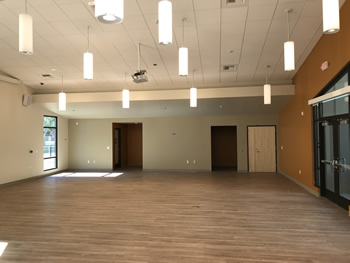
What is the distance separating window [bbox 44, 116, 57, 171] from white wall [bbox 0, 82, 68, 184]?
0.63m

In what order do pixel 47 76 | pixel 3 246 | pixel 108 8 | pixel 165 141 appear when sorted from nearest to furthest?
pixel 108 8 < pixel 3 246 < pixel 47 76 < pixel 165 141

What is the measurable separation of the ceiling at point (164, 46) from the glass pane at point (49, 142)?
3.15 m

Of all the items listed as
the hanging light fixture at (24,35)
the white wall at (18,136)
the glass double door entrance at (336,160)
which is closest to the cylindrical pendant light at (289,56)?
the glass double door entrance at (336,160)

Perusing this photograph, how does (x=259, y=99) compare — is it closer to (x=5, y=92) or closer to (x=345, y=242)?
(x=345, y=242)

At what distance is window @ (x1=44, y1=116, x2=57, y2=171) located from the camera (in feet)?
34.3

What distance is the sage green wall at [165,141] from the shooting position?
11.1 meters

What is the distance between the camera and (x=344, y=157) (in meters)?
5.14

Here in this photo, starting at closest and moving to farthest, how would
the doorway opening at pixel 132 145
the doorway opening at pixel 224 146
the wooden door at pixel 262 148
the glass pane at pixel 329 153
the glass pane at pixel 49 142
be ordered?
the glass pane at pixel 329 153, the glass pane at pixel 49 142, the wooden door at pixel 262 148, the doorway opening at pixel 224 146, the doorway opening at pixel 132 145

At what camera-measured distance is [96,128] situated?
1209cm

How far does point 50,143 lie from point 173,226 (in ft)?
29.0

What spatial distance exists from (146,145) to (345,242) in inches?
363

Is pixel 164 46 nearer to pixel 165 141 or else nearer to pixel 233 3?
pixel 233 3

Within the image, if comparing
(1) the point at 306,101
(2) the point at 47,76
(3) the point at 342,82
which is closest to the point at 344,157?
(3) the point at 342,82

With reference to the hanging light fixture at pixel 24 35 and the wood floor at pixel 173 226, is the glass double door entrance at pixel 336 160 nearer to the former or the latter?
the wood floor at pixel 173 226
